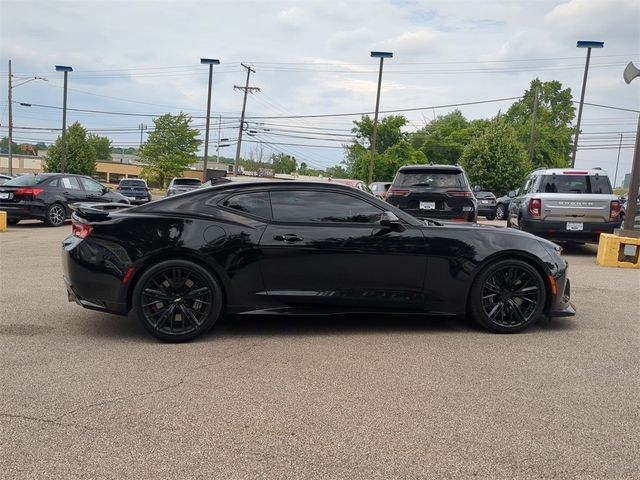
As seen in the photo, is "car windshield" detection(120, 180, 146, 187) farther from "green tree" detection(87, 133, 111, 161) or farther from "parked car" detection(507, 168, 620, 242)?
"green tree" detection(87, 133, 111, 161)

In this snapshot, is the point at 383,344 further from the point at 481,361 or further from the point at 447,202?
the point at 447,202

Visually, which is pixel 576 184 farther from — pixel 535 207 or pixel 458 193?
pixel 458 193

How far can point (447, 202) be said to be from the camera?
9633 millimetres

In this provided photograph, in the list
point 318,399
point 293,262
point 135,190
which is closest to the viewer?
point 318,399

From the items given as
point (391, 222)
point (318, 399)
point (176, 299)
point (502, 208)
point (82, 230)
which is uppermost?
point (502, 208)

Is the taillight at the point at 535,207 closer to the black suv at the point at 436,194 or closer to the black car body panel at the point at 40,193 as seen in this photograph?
the black suv at the point at 436,194

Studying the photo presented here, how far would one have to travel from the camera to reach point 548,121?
212 feet

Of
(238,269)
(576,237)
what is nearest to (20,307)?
(238,269)

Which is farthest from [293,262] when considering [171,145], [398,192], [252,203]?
[171,145]

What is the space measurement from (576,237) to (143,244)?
29.7 feet

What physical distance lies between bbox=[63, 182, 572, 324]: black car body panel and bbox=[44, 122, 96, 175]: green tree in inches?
1969

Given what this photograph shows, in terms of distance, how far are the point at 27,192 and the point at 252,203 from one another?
11591 millimetres

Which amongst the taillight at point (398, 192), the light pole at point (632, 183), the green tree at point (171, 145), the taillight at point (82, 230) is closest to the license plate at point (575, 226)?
the light pole at point (632, 183)

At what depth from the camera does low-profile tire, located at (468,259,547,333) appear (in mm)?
4922
